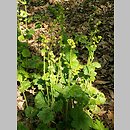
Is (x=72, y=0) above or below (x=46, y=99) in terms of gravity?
above

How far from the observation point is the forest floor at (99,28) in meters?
2.99

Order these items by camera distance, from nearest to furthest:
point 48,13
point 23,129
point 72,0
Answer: point 23,129 < point 48,13 < point 72,0

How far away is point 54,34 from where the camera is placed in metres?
3.85

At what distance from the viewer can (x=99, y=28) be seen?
157 inches

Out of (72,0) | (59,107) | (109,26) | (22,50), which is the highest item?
(72,0)

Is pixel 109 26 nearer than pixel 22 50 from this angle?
No

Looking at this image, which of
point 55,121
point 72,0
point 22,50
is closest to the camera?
point 55,121

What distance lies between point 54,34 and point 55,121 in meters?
1.55

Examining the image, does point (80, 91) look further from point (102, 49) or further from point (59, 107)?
point (102, 49)

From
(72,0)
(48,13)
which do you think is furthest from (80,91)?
(72,0)

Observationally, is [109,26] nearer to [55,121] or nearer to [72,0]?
[72,0]

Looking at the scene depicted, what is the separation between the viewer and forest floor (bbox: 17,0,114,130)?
2.99 metres

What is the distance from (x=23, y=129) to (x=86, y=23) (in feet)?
7.25

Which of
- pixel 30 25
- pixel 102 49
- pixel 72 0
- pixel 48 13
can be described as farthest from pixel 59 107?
pixel 72 0
